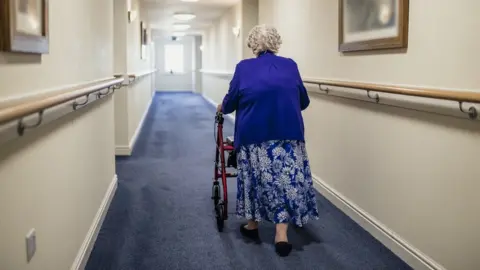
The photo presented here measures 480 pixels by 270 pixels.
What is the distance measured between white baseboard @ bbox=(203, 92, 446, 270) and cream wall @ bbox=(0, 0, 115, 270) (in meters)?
1.74

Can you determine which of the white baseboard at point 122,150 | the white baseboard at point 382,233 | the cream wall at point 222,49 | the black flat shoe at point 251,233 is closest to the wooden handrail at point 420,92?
the white baseboard at point 382,233

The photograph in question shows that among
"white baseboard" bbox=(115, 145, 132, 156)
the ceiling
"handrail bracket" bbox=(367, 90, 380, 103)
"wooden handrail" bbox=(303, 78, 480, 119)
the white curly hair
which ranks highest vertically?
the ceiling

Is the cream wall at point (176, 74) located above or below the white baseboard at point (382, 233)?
above

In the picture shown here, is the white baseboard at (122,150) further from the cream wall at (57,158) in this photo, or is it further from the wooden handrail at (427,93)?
the wooden handrail at (427,93)

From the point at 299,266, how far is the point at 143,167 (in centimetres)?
301

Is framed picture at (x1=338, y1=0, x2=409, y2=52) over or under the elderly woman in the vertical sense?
over

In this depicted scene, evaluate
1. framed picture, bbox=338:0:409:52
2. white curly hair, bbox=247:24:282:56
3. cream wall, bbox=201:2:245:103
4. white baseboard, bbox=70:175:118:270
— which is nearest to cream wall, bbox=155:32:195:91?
cream wall, bbox=201:2:245:103

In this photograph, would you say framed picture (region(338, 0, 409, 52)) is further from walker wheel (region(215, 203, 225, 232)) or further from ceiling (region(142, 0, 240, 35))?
ceiling (region(142, 0, 240, 35))

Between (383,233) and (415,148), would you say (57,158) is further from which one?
Result: (383,233)

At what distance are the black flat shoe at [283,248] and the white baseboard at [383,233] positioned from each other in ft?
1.93

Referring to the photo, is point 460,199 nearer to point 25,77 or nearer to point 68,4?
point 25,77

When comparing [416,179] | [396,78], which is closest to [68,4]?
[396,78]

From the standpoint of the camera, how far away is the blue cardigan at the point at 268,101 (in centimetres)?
301

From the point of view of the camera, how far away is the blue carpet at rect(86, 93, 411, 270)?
2842 mm
